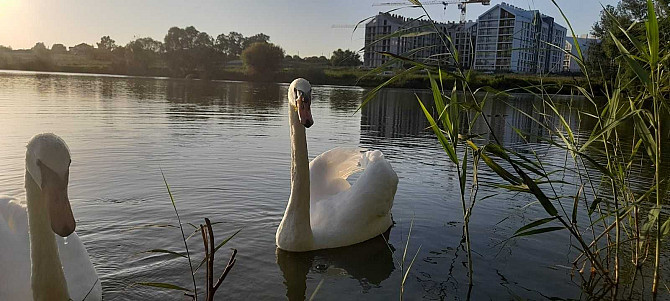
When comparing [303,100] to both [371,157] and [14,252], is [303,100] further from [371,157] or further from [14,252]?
[14,252]

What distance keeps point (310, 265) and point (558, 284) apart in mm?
2645

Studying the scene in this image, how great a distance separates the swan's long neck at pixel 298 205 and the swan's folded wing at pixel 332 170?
59.0 inches

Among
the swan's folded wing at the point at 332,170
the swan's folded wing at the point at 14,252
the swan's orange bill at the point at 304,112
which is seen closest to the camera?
the swan's folded wing at the point at 14,252

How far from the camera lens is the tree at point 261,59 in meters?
91.5

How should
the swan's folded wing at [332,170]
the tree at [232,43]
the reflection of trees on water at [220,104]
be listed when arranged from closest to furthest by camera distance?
the swan's folded wing at [332,170]
the reflection of trees on water at [220,104]
the tree at [232,43]

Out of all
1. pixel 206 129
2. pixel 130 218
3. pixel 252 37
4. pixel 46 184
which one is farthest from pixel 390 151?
pixel 252 37

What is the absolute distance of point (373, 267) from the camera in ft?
19.6

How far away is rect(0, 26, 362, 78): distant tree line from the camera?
9200 centimetres

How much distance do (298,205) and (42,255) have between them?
9.68 ft

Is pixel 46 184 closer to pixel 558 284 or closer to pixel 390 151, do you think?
pixel 558 284

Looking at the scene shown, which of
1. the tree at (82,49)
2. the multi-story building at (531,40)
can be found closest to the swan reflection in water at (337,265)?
the multi-story building at (531,40)

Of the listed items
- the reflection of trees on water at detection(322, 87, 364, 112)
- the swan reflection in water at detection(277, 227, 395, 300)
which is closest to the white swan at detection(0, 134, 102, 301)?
the swan reflection in water at detection(277, 227, 395, 300)

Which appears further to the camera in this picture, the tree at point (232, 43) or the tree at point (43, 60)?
the tree at point (232, 43)

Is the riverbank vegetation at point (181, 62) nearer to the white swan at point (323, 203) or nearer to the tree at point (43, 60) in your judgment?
the tree at point (43, 60)
